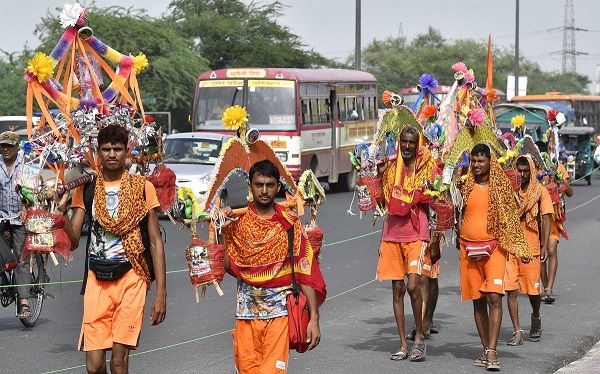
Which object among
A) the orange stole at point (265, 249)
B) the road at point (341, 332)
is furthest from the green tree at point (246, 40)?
the orange stole at point (265, 249)

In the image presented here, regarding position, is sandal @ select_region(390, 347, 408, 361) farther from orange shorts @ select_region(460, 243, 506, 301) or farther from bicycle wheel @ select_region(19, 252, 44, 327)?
bicycle wheel @ select_region(19, 252, 44, 327)

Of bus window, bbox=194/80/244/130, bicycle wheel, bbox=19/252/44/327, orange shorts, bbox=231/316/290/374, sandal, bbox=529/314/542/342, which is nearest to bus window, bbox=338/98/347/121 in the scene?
bus window, bbox=194/80/244/130

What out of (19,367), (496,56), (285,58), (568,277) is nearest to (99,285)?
(19,367)

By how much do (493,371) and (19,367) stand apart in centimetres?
342

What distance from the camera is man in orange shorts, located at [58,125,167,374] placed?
5973 millimetres

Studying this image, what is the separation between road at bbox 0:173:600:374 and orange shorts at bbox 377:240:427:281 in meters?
0.64

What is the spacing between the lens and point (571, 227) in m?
20.5

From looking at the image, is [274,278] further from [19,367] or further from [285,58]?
[285,58]

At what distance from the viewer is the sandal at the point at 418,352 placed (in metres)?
8.48

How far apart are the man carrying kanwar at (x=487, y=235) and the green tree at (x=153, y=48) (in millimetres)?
32923

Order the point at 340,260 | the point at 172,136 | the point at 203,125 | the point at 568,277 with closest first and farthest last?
the point at 568,277 < the point at 340,260 < the point at 172,136 < the point at 203,125

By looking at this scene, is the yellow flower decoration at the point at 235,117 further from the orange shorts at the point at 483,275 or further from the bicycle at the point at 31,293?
the bicycle at the point at 31,293

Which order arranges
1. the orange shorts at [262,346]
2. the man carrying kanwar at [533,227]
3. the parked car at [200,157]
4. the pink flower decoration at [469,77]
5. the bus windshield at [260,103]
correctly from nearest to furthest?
the orange shorts at [262,346] → the man carrying kanwar at [533,227] → the pink flower decoration at [469,77] → the parked car at [200,157] → the bus windshield at [260,103]

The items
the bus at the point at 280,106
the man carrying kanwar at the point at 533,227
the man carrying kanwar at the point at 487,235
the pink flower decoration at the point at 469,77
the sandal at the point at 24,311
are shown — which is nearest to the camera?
the man carrying kanwar at the point at 487,235
